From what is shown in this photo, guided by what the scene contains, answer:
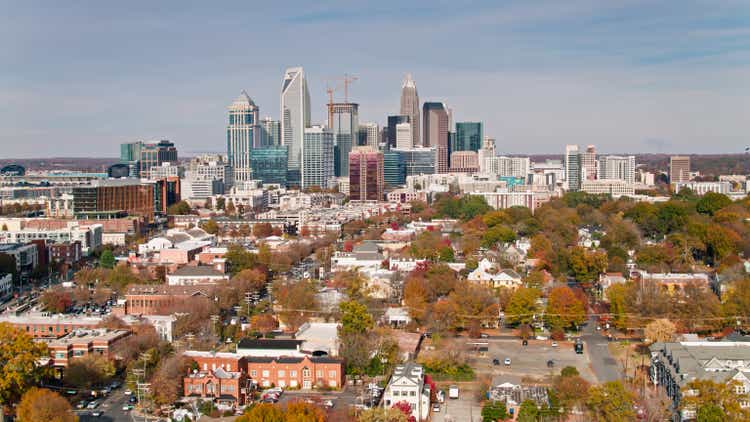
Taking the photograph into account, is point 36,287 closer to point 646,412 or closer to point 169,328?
point 169,328

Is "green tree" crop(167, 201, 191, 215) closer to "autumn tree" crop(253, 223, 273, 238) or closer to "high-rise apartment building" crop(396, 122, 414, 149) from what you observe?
"autumn tree" crop(253, 223, 273, 238)

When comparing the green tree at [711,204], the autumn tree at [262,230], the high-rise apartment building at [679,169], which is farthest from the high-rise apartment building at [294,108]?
the green tree at [711,204]

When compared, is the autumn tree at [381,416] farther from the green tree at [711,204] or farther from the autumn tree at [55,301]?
the green tree at [711,204]

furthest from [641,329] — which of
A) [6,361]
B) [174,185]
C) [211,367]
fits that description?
[174,185]

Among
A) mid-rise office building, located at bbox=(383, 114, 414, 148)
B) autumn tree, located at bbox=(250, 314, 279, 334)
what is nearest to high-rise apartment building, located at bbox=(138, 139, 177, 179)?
mid-rise office building, located at bbox=(383, 114, 414, 148)

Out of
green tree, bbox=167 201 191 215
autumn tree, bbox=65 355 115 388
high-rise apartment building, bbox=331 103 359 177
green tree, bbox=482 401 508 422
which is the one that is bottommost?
green tree, bbox=482 401 508 422

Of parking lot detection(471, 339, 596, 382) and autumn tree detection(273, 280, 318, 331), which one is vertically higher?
autumn tree detection(273, 280, 318, 331)

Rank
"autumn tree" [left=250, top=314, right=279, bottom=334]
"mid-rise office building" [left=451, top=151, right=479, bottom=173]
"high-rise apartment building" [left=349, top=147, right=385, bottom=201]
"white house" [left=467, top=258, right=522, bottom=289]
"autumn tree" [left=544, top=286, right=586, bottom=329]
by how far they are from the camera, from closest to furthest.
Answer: "autumn tree" [left=250, top=314, right=279, bottom=334], "autumn tree" [left=544, top=286, right=586, bottom=329], "white house" [left=467, top=258, right=522, bottom=289], "high-rise apartment building" [left=349, top=147, right=385, bottom=201], "mid-rise office building" [left=451, top=151, right=479, bottom=173]
